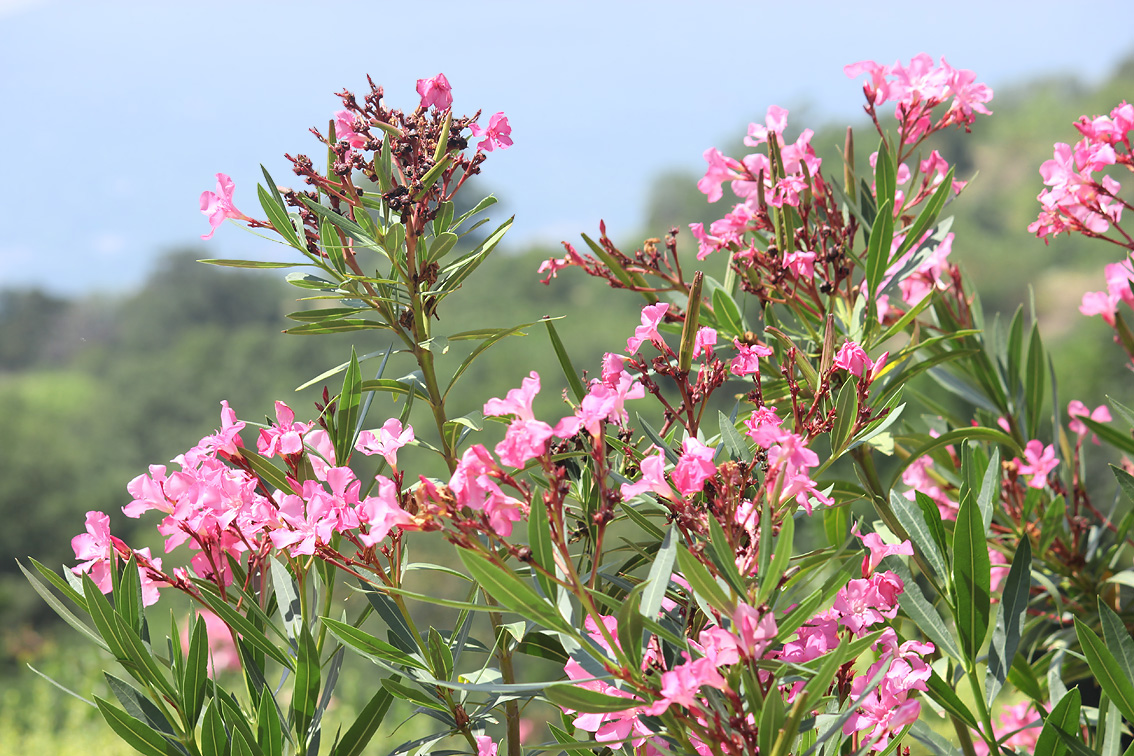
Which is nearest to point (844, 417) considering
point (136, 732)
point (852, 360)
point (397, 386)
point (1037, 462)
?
point (852, 360)

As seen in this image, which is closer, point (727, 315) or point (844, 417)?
point (844, 417)

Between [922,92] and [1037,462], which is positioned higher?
[922,92]

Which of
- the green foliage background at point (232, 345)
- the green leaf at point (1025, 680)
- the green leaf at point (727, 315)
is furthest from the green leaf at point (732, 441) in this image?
the green foliage background at point (232, 345)

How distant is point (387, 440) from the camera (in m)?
0.71

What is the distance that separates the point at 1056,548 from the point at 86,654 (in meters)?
10.0

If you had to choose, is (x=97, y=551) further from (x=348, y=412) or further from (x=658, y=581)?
(x=658, y=581)

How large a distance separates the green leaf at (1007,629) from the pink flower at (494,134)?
540 millimetres

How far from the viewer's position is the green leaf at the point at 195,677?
0.72 metres

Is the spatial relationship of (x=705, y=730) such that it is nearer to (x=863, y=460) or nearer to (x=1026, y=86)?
(x=863, y=460)

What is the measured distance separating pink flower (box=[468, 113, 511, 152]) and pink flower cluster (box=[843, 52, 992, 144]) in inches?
18.4

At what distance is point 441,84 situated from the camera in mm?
835

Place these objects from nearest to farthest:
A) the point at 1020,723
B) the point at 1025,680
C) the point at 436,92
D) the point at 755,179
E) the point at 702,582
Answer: the point at 702,582 → the point at 436,92 → the point at 1025,680 → the point at 755,179 → the point at 1020,723

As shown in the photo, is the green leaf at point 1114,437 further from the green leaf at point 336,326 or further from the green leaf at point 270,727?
the green leaf at point 270,727

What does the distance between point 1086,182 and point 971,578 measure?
57 cm
